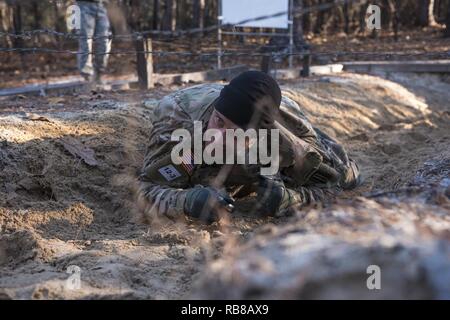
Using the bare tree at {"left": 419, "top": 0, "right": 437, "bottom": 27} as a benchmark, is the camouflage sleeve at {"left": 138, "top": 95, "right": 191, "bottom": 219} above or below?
below

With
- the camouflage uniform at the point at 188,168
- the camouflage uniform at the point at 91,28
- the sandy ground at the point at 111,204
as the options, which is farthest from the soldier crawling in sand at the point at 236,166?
the camouflage uniform at the point at 91,28

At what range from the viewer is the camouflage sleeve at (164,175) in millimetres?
3512

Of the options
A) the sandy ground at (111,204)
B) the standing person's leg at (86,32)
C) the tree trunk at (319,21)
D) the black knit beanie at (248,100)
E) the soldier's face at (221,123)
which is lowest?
the sandy ground at (111,204)


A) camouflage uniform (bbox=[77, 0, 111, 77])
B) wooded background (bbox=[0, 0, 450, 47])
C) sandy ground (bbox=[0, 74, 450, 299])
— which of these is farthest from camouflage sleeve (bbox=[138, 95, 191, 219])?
wooded background (bbox=[0, 0, 450, 47])

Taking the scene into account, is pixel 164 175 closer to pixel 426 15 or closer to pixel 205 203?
pixel 205 203

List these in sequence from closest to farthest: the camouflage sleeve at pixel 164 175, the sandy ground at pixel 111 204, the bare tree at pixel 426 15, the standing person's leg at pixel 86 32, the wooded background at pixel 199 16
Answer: the sandy ground at pixel 111 204
the camouflage sleeve at pixel 164 175
the standing person's leg at pixel 86 32
the wooded background at pixel 199 16
the bare tree at pixel 426 15

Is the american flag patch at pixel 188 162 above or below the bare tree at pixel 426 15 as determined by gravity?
below

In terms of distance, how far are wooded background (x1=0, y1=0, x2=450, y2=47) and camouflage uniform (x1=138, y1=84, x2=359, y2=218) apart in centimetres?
1366

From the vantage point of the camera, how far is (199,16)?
17312 millimetres

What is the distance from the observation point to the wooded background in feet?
58.4

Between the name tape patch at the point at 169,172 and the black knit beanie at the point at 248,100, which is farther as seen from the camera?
the name tape patch at the point at 169,172

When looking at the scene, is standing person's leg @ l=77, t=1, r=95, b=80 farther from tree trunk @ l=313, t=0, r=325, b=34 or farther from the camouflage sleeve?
tree trunk @ l=313, t=0, r=325, b=34

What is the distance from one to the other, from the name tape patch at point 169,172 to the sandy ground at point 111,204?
329 mm

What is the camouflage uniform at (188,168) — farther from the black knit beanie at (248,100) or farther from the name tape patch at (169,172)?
the black knit beanie at (248,100)
